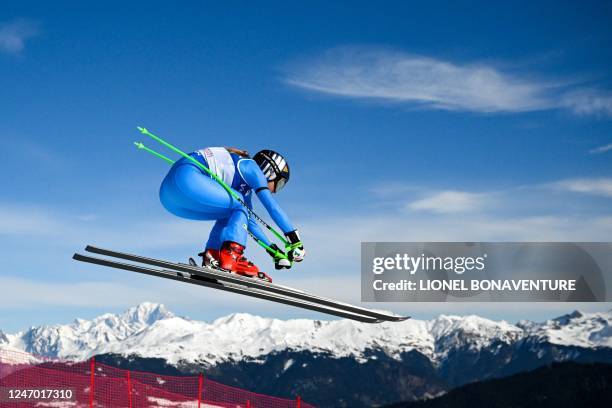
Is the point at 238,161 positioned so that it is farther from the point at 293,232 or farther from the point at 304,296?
the point at 304,296

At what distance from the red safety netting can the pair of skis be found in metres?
8.83

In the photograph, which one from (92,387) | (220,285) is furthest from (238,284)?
(92,387)

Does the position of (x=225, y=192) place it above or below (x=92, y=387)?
above

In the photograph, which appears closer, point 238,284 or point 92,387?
point 238,284

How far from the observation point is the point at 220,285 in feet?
33.5

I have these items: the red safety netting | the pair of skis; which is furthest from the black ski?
the red safety netting

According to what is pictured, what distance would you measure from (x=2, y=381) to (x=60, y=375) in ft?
7.14

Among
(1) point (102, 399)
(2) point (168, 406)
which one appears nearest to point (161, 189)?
(1) point (102, 399)

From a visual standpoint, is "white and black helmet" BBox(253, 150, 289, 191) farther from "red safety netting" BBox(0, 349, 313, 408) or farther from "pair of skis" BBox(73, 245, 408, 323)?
"red safety netting" BBox(0, 349, 313, 408)

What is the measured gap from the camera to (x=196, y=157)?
10477mm

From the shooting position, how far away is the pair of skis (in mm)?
10078

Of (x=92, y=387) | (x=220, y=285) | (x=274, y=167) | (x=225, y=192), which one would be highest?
(x=274, y=167)

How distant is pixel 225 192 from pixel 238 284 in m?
1.20

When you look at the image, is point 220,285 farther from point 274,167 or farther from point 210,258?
point 274,167
